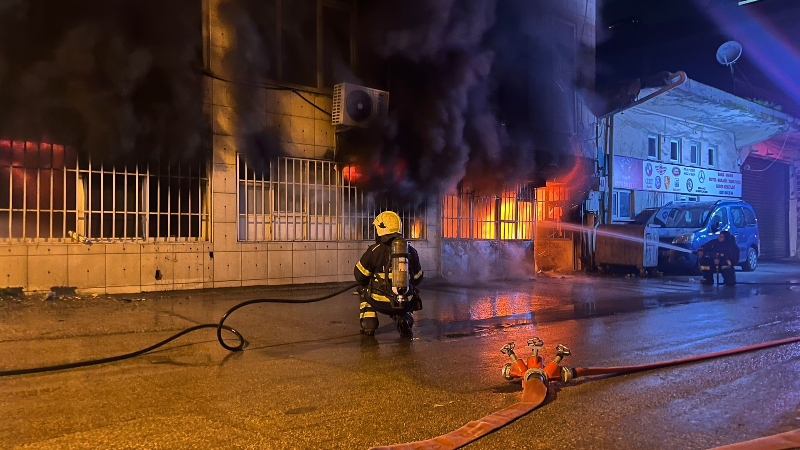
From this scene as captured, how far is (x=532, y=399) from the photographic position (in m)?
3.79

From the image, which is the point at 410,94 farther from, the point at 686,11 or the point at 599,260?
the point at 686,11

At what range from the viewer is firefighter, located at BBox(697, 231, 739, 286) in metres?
11.3

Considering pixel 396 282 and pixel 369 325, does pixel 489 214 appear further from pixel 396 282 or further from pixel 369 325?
pixel 396 282

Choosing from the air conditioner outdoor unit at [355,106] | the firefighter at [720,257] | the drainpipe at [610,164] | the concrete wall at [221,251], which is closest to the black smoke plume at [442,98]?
the air conditioner outdoor unit at [355,106]

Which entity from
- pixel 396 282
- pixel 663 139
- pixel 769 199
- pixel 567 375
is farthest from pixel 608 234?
pixel 769 199

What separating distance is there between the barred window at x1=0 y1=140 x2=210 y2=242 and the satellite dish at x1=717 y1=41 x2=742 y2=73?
17.7m

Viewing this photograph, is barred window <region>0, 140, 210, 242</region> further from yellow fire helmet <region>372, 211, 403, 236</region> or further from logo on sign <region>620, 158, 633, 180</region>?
logo on sign <region>620, 158, 633, 180</region>

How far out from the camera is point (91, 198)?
8.12 meters

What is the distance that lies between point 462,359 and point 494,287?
596cm

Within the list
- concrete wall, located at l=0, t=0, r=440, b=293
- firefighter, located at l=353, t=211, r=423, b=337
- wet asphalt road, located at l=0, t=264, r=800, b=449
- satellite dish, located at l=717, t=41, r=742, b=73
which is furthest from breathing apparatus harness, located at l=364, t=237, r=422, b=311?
satellite dish, located at l=717, t=41, r=742, b=73

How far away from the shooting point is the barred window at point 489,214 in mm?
12469

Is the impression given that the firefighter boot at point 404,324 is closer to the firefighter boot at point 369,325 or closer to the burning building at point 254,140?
the firefighter boot at point 369,325

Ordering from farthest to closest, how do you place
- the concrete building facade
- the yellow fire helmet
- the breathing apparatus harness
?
the concrete building facade < the yellow fire helmet < the breathing apparatus harness

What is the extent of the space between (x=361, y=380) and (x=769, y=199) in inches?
868
